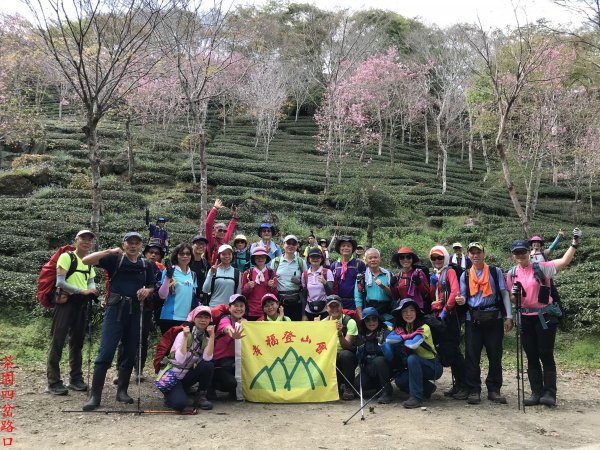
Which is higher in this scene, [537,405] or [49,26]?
[49,26]

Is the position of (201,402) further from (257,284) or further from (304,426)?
(257,284)

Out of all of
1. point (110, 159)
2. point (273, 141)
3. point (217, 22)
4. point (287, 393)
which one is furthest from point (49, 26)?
point (273, 141)

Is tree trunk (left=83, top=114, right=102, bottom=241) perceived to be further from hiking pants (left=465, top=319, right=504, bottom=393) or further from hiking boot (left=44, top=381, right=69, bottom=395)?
hiking pants (left=465, top=319, right=504, bottom=393)

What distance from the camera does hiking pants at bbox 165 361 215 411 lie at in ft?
15.3

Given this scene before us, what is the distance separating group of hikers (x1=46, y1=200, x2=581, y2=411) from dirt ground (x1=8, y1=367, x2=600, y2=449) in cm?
23

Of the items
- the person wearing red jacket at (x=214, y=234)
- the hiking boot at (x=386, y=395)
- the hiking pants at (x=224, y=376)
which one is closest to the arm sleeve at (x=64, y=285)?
the hiking pants at (x=224, y=376)

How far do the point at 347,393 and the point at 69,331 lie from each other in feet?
→ 10.8

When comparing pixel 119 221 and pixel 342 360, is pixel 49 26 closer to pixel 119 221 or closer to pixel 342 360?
pixel 342 360

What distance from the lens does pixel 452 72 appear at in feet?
90.1

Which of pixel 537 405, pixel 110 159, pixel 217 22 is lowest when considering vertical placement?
pixel 537 405

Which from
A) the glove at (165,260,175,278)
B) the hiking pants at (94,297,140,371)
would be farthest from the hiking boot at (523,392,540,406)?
the hiking pants at (94,297,140,371)

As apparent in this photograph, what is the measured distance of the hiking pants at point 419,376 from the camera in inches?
201

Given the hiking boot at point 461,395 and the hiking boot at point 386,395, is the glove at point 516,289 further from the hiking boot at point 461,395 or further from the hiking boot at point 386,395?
the hiking boot at point 386,395

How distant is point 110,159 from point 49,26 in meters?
15.7
